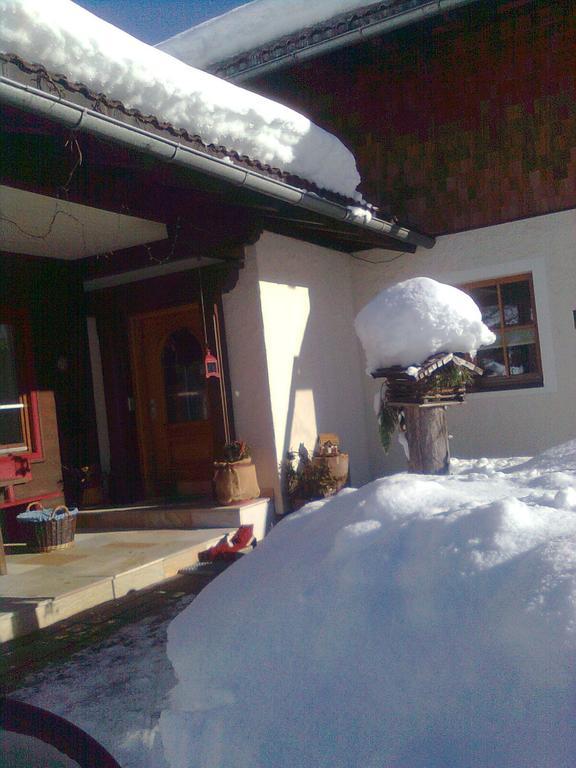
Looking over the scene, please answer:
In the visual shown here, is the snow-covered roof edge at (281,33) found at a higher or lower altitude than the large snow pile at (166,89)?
higher

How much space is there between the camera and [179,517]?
5.85 metres

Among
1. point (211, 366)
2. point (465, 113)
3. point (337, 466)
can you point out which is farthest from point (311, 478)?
point (465, 113)

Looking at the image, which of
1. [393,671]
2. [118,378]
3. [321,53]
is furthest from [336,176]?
[393,671]

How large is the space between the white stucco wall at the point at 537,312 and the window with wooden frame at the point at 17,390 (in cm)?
389

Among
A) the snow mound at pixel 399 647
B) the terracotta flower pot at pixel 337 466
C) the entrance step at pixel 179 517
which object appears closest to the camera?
the snow mound at pixel 399 647

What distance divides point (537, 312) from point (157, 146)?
14.5 ft

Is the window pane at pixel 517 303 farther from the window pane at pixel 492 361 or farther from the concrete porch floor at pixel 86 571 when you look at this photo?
the concrete porch floor at pixel 86 571

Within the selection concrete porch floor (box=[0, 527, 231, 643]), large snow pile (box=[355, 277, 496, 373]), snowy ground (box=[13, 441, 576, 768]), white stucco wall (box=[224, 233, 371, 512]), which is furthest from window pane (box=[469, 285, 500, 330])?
snowy ground (box=[13, 441, 576, 768])

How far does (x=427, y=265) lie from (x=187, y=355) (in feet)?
9.12

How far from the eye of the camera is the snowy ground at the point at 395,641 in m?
1.18

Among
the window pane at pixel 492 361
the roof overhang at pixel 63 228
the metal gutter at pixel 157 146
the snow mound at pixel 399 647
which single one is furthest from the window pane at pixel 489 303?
the snow mound at pixel 399 647

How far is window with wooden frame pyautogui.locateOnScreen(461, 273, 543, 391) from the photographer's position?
6766 mm

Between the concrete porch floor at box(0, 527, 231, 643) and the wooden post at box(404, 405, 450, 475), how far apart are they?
2.27 metres

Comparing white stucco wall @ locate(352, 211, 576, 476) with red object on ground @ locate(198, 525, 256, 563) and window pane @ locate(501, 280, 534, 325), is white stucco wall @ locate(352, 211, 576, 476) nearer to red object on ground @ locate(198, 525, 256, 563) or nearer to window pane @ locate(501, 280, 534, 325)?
window pane @ locate(501, 280, 534, 325)
